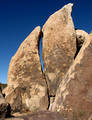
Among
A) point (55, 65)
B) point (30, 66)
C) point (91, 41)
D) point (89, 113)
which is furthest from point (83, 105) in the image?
point (30, 66)

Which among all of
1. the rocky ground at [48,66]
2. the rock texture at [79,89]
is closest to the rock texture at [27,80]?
the rocky ground at [48,66]

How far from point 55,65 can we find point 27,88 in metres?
2.36

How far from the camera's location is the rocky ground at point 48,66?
8227 millimetres

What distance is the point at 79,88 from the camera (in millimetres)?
7156

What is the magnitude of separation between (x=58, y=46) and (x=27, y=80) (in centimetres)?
310

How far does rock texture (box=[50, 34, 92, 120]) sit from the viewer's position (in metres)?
6.74

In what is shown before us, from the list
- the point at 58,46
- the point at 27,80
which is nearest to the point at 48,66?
the point at 58,46

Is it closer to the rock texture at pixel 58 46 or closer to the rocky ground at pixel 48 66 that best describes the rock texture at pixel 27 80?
the rocky ground at pixel 48 66

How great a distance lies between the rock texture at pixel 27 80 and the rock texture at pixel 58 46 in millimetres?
562

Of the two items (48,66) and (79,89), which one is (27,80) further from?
(79,89)

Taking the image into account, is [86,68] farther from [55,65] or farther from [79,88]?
[55,65]

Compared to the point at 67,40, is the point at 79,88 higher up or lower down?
lower down

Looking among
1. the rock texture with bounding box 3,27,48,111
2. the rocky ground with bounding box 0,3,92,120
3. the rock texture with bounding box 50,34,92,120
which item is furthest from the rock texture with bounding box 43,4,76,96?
the rock texture with bounding box 50,34,92,120

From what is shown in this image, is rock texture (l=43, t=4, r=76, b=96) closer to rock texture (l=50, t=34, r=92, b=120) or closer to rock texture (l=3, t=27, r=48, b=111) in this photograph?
rock texture (l=3, t=27, r=48, b=111)
